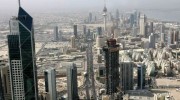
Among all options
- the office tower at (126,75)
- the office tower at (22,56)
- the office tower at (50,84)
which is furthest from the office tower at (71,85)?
the office tower at (22,56)

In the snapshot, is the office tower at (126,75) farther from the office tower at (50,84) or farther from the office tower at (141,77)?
the office tower at (50,84)

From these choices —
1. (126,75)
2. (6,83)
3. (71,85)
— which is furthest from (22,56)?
(126,75)

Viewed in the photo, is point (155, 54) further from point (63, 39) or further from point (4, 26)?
point (4, 26)

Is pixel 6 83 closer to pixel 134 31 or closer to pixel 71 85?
pixel 71 85

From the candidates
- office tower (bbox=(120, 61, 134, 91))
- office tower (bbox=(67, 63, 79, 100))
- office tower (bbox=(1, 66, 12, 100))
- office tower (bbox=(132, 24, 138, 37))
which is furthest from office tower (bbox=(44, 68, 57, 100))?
office tower (bbox=(132, 24, 138, 37))

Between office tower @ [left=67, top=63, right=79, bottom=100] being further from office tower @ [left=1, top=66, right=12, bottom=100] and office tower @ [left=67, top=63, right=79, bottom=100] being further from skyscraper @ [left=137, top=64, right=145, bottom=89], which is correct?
skyscraper @ [left=137, top=64, right=145, bottom=89]
